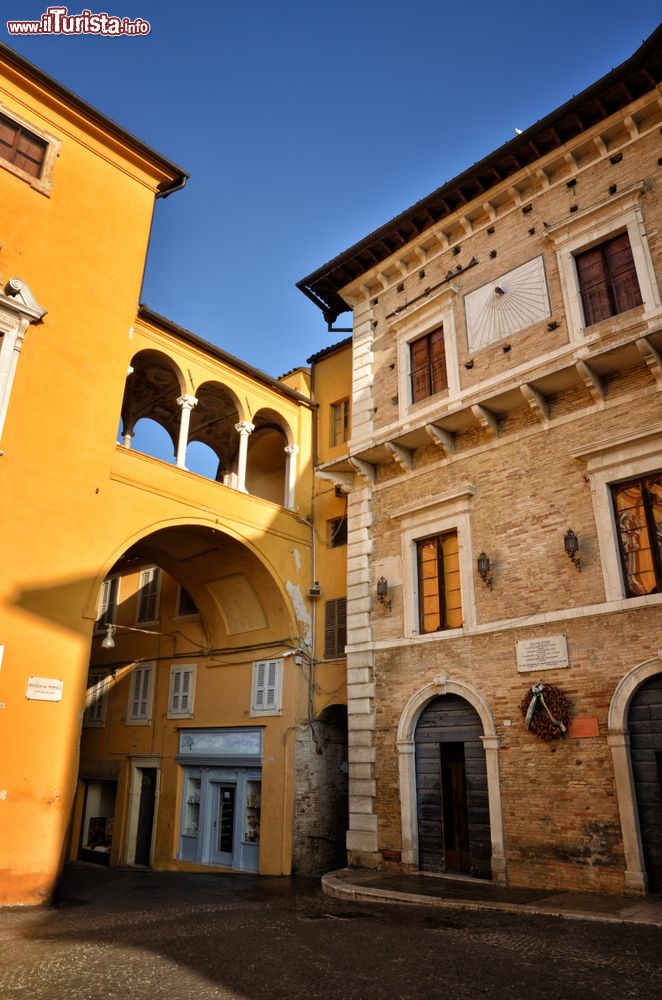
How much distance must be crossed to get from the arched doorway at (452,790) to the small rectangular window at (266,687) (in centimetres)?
438

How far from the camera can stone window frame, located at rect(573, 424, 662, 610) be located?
1079 centimetres

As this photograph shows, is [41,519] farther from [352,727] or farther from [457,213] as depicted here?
[457,213]

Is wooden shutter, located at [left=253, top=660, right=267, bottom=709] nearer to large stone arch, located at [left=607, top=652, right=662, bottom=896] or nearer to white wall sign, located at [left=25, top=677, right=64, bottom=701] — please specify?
white wall sign, located at [left=25, top=677, right=64, bottom=701]

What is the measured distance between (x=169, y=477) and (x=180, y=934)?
8.75m

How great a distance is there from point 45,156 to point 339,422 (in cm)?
895

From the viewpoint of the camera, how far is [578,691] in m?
10.8

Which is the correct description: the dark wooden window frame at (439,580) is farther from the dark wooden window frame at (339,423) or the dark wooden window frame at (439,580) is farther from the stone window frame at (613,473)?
the dark wooden window frame at (339,423)

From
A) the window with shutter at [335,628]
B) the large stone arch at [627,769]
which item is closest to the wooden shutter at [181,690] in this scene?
the window with shutter at [335,628]

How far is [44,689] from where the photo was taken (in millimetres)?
11180

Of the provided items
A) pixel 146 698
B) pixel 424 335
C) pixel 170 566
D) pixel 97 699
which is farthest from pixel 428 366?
pixel 97 699

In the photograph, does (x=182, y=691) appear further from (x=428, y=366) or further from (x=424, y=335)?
(x=424, y=335)

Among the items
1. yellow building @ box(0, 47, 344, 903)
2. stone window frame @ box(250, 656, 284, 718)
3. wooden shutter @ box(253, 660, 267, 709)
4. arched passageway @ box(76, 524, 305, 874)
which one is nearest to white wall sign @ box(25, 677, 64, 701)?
Result: yellow building @ box(0, 47, 344, 903)

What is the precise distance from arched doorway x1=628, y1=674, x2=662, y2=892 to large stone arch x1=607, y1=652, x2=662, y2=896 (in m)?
0.09

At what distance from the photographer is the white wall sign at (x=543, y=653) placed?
11.1 m
